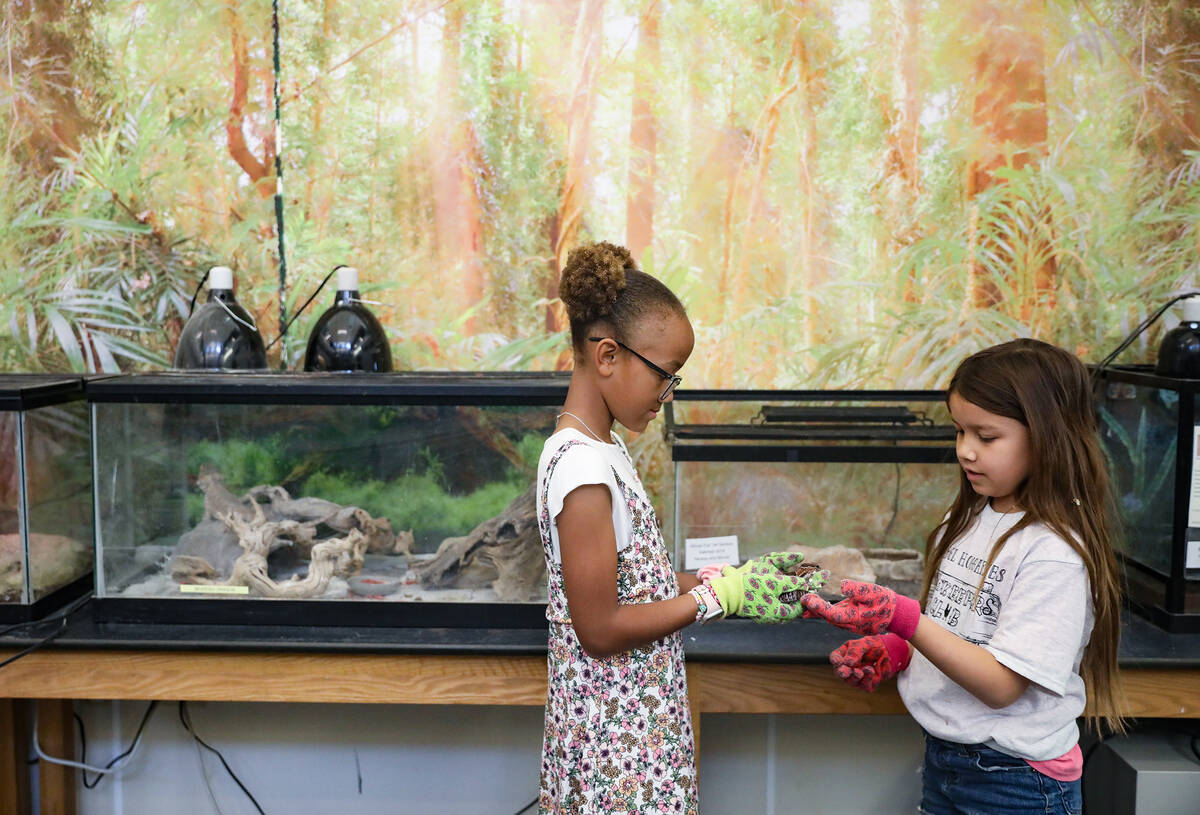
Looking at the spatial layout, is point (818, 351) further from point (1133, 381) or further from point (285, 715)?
point (285, 715)

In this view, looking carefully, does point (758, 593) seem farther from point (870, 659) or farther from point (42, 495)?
point (42, 495)

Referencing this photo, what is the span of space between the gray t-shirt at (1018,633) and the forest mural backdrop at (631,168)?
1001 mm

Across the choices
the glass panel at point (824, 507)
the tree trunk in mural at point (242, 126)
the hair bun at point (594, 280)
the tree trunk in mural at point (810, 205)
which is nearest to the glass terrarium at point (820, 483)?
the glass panel at point (824, 507)

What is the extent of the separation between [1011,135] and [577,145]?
3.62 ft

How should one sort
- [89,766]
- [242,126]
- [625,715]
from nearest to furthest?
1. [625,715]
2. [89,766]
3. [242,126]

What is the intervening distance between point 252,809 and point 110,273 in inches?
57.2

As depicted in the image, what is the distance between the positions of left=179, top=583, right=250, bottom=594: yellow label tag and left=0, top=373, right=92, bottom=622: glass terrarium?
12.6 inches

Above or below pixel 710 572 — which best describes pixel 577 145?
above

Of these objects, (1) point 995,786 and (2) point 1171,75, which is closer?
(1) point 995,786

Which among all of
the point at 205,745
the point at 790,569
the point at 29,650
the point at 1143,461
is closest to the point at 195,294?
the point at 29,650

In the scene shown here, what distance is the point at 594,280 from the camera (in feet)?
4.40

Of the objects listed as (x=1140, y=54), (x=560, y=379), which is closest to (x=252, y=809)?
(x=560, y=379)

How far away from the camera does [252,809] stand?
2385 millimetres

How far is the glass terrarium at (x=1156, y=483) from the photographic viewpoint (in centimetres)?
187
